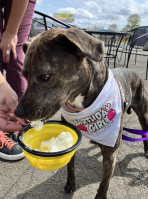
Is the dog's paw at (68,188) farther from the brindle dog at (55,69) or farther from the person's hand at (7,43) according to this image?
the person's hand at (7,43)

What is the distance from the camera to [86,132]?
2000 millimetres

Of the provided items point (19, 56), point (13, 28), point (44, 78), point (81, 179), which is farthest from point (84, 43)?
point (81, 179)

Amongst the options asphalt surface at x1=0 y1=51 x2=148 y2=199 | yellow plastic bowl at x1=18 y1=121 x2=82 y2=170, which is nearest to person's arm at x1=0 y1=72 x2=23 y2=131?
yellow plastic bowl at x1=18 y1=121 x2=82 y2=170

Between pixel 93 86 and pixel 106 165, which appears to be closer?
pixel 93 86

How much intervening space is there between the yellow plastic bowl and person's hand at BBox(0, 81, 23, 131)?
0.49 feet

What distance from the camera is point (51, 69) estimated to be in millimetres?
1432

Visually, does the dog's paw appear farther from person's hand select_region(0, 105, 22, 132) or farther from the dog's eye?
the dog's eye

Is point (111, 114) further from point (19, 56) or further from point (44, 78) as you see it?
point (19, 56)

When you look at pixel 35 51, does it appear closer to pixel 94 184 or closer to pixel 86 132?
pixel 86 132

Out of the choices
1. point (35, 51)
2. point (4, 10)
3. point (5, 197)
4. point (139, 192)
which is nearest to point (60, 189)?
point (5, 197)

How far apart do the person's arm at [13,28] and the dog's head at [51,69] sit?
2.43 ft

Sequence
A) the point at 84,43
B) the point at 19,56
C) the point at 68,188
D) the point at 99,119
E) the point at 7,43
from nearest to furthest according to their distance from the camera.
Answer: the point at 84,43 → the point at 99,119 → the point at 68,188 → the point at 7,43 → the point at 19,56

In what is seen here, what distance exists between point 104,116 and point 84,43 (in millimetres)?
755

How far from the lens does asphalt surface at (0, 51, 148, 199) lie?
206cm
